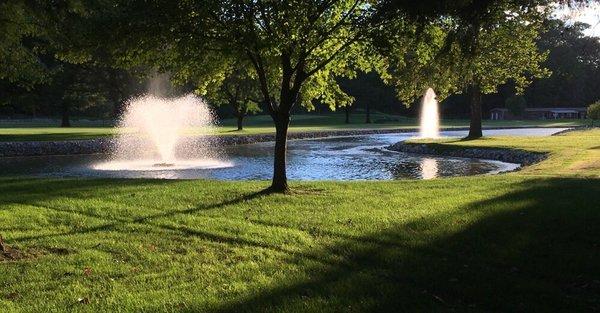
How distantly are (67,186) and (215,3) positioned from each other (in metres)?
6.58

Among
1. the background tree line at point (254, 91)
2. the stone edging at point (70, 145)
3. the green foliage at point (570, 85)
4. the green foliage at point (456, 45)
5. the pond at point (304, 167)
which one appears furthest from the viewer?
the green foliage at point (570, 85)

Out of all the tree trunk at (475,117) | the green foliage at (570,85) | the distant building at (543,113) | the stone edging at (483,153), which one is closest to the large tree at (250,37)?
the stone edging at (483,153)

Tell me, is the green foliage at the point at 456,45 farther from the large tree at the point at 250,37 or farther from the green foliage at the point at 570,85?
the green foliage at the point at 570,85

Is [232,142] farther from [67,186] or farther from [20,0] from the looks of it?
[20,0]

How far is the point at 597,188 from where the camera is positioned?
12.7 metres

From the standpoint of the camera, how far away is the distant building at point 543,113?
102 meters

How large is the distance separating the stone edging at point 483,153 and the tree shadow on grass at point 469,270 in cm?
1682

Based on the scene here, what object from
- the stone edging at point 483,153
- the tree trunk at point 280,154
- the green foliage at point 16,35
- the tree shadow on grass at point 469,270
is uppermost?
the green foliage at point 16,35

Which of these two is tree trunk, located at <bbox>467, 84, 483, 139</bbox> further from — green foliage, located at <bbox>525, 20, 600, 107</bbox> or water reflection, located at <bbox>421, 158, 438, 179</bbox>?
green foliage, located at <bbox>525, 20, 600, 107</bbox>

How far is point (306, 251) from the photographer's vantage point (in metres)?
7.85

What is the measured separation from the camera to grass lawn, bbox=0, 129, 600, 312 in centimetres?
590

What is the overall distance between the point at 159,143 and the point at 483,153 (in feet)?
62.5

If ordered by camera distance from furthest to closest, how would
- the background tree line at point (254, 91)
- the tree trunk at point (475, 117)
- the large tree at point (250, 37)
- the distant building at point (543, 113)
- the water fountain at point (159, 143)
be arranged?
the distant building at point (543, 113)
the background tree line at point (254, 91)
the tree trunk at point (475, 117)
the water fountain at point (159, 143)
the large tree at point (250, 37)

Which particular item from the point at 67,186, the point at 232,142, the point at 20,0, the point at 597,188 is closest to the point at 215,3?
the point at 20,0
